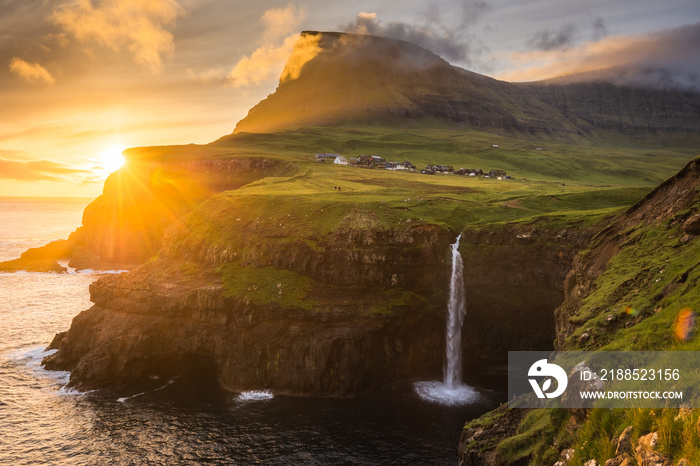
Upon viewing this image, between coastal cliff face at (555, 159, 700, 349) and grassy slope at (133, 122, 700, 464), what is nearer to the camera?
grassy slope at (133, 122, 700, 464)

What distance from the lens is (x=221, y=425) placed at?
55875 millimetres

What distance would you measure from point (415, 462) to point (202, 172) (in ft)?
480

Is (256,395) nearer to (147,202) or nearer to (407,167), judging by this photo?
(147,202)

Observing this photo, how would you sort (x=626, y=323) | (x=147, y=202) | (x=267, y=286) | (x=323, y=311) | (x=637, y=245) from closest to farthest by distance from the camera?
(x=626, y=323) → (x=637, y=245) → (x=323, y=311) → (x=267, y=286) → (x=147, y=202)

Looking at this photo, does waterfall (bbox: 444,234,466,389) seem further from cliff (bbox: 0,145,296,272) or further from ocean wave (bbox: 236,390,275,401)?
cliff (bbox: 0,145,296,272)

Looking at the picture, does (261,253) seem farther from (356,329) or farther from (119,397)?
(119,397)

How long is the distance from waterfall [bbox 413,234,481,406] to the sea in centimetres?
212

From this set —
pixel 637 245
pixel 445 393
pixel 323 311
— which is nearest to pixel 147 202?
pixel 323 311

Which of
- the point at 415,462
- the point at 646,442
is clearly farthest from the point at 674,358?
the point at 415,462

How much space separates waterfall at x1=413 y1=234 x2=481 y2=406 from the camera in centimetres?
6606

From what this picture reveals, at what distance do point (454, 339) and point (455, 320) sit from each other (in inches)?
118

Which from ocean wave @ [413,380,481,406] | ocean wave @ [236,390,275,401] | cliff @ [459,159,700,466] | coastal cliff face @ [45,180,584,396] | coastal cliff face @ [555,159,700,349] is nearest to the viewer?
cliff @ [459,159,700,466]

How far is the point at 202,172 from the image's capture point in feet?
560

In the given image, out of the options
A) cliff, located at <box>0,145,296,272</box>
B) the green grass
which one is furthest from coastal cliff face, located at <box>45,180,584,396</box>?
cliff, located at <box>0,145,296,272</box>
